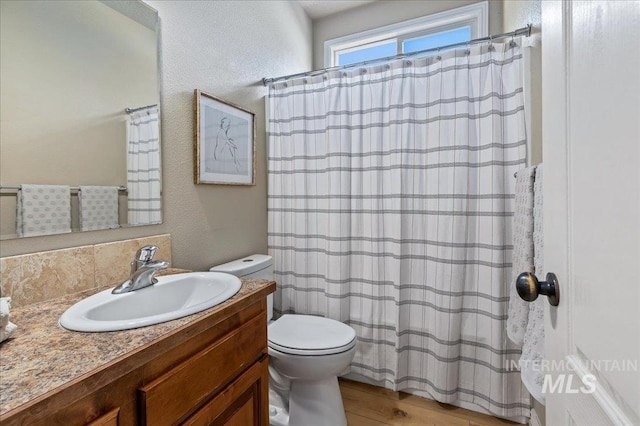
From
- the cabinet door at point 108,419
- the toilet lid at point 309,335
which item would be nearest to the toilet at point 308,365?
the toilet lid at point 309,335

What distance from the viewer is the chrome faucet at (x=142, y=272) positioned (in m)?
0.99

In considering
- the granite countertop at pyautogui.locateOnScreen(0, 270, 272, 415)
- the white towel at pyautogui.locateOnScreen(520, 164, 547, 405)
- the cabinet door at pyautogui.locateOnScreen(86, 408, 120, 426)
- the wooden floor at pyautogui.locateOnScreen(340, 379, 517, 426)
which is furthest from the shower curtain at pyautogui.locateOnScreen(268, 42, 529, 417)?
the cabinet door at pyautogui.locateOnScreen(86, 408, 120, 426)

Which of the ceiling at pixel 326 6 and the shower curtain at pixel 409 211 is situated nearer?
the shower curtain at pixel 409 211

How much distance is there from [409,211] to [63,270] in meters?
1.57

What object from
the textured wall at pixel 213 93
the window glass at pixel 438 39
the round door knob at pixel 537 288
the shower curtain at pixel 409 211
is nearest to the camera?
the round door knob at pixel 537 288

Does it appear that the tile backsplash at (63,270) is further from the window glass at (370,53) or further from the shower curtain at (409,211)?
the window glass at (370,53)

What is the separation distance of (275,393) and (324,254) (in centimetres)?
83

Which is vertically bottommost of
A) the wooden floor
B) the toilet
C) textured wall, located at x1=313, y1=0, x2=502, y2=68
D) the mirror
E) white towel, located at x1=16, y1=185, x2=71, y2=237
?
the wooden floor

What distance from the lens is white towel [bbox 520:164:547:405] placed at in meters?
0.90

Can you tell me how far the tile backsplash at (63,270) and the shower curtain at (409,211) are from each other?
1039 mm

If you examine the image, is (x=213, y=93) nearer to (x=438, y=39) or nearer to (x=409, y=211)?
(x=409, y=211)

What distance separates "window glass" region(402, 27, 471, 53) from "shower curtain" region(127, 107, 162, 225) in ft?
6.23

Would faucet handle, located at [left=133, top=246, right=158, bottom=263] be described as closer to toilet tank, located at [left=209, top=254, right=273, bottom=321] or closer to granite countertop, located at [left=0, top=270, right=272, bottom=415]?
granite countertop, located at [left=0, top=270, right=272, bottom=415]

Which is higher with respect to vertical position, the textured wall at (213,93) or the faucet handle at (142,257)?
the textured wall at (213,93)
